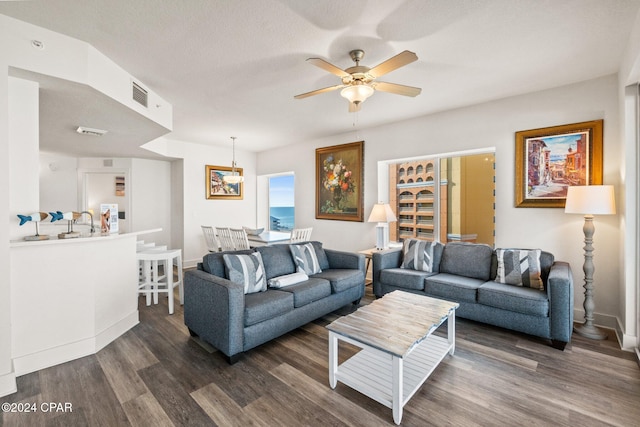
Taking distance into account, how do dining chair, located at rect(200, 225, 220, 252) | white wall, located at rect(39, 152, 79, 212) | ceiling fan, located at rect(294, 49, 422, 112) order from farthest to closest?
1. white wall, located at rect(39, 152, 79, 212)
2. dining chair, located at rect(200, 225, 220, 252)
3. ceiling fan, located at rect(294, 49, 422, 112)

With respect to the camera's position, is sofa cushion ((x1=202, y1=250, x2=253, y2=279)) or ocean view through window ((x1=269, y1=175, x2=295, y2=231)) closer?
sofa cushion ((x1=202, y1=250, x2=253, y2=279))

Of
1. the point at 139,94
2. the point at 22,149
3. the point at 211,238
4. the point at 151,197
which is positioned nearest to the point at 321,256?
the point at 211,238

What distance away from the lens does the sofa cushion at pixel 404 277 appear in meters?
3.38

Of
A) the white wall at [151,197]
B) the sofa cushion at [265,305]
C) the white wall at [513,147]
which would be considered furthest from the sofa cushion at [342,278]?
the white wall at [151,197]

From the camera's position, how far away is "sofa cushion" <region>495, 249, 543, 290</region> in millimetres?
2889

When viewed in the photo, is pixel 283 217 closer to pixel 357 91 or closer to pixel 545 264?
pixel 357 91

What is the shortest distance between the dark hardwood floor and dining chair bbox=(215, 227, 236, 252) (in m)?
2.30

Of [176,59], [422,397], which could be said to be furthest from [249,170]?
[422,397]

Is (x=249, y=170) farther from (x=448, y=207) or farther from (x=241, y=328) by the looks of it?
(x=241, y=328)

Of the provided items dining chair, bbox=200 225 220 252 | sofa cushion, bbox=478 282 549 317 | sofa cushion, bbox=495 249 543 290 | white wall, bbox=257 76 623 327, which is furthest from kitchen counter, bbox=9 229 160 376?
sofa cushion, bbox=495 249 543 290

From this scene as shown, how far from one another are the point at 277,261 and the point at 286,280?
1.26 feet

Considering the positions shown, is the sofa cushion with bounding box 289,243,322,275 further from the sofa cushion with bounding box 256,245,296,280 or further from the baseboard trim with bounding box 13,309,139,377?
the baseboard trim with bounding box 13,309,139,377

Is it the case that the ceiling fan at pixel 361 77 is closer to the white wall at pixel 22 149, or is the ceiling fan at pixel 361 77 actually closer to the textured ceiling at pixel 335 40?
the textured ceiling at pixel 335 40

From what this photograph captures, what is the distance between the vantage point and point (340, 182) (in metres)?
5.33
